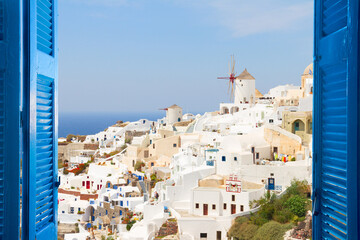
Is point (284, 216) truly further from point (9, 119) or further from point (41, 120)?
point (9, 119)

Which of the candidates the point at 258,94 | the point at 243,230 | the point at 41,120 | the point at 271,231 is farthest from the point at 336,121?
the point at 258,94

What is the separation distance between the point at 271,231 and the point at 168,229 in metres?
2.14

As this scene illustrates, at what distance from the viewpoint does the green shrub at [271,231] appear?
287 inches

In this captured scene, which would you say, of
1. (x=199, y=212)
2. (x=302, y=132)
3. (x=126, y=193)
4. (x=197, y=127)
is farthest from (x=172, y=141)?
(x=199, y=212)

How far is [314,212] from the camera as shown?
3.96 feet

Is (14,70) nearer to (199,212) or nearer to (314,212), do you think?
(314,212)

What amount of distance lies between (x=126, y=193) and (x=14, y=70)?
A: 35.4 feet

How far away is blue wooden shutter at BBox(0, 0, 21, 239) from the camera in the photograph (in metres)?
1.15

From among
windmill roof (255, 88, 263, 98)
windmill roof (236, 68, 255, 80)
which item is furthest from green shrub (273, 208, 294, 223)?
windmill roof (255, 88, 263, 98)

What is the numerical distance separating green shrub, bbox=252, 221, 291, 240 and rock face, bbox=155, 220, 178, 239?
66.5 inches

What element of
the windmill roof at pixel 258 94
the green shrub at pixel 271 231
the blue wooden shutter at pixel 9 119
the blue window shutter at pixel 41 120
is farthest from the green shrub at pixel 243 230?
the windmill roof at pixel 258 94

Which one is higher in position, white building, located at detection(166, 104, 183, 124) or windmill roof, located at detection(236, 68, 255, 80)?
windmill roof, located at detection(236, 68, 255, 80)

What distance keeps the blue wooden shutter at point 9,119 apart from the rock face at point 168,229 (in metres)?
7.52

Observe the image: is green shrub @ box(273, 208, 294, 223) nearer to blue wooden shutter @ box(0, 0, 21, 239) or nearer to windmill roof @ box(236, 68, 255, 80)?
blue wooden shutter @ box(0, 0, 21, 239)
